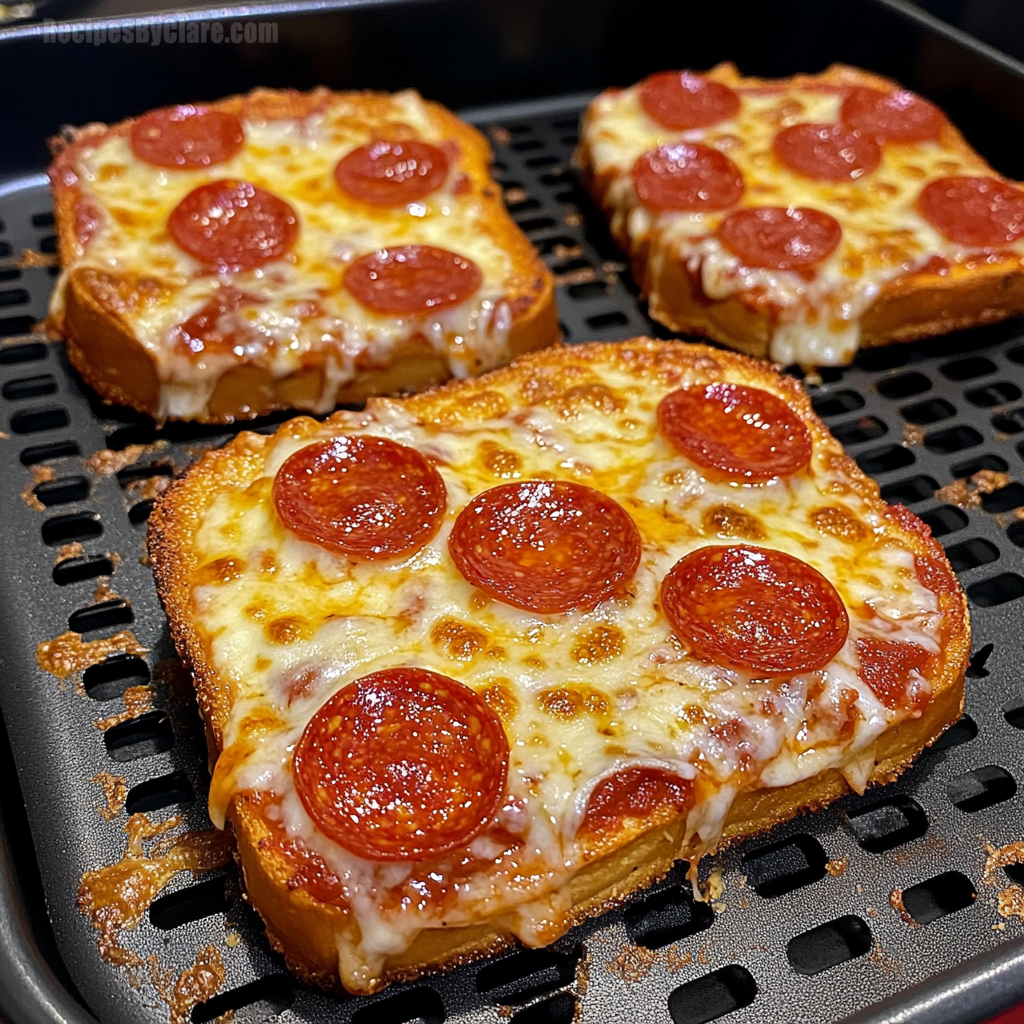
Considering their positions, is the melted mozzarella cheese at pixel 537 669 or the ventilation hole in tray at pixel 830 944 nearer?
the melted mozzarella cheese at pixel 537 669

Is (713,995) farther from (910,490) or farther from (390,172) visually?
(390,172)

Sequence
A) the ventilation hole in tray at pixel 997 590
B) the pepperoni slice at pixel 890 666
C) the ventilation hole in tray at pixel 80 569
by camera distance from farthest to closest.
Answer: the ventilation hole in tray at pixel 997 590, the ventilation hole in tray at pixel 80 569, the pepperoni slice at pixel 890 666

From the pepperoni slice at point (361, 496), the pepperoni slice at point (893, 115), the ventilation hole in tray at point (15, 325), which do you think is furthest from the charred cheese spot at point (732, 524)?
the ventilation hole in tray at point (15, 325)

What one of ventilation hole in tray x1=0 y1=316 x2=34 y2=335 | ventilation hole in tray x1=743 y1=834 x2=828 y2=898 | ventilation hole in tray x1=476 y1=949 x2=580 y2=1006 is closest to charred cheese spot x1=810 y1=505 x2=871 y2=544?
ventilation hole in tray x1=743 y1=834 x2=828 y2=898

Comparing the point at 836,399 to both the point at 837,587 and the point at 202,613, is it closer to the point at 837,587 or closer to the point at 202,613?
the point at 837,587

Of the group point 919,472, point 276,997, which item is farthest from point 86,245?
point 919,472

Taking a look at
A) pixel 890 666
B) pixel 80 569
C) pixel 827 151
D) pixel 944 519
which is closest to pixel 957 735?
pixel 890 666

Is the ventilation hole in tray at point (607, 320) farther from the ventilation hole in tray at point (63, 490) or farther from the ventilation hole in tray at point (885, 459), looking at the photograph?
the ventilation hole in tray at point (63, 490)
